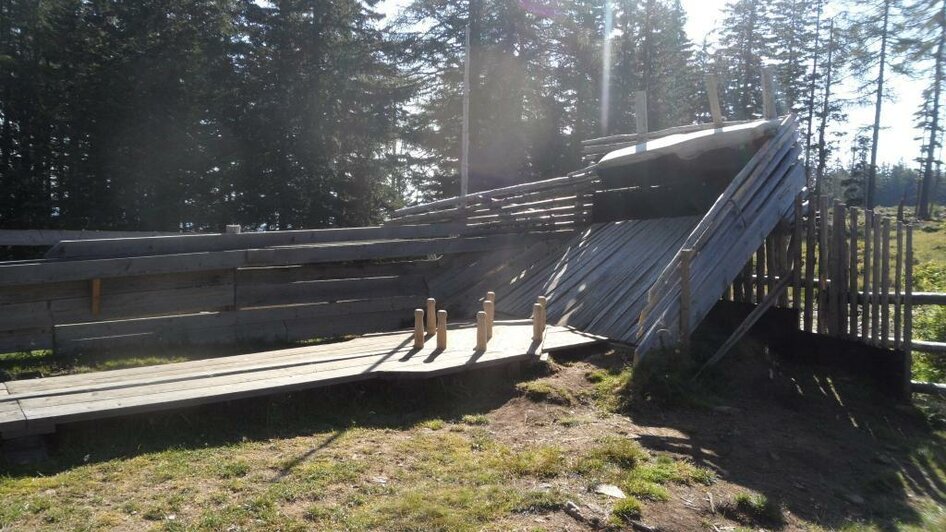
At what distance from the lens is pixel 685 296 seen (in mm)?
6992

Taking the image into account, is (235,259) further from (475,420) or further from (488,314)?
(475,420)

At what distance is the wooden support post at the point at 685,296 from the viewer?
22.8 ft

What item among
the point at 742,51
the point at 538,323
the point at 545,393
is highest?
the point at 742,51

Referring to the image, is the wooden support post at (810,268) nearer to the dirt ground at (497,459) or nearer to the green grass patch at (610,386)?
the dirt ground at (497,459)

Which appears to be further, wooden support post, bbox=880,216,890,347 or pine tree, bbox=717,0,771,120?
pine tree, bbox=717,0,771,120

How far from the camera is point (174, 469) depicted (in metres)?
4.72

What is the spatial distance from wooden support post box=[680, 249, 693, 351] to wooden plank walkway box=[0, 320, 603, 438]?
4.06 ft

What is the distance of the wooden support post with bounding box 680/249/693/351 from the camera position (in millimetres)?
6961

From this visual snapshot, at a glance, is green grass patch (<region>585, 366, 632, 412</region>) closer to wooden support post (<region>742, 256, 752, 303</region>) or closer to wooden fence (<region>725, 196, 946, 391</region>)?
wooden fence (<region>725, 196, 946, 391</region>)

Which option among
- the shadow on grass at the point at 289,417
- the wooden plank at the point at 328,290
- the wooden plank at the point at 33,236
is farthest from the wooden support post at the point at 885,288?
the wooden plank at the point at 33,236

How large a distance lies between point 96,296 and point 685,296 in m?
6.92

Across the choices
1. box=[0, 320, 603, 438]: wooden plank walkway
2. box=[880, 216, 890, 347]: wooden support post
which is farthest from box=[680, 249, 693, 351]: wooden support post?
box=[880, 216, 890, 347]: wooden support post

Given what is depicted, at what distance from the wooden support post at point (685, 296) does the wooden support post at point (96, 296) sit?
6.87 m

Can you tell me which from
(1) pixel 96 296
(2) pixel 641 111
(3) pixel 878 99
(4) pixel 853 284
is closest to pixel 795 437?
(4) pixel 853 284
